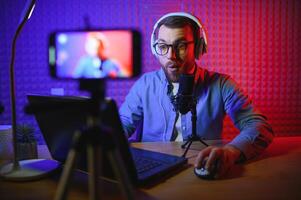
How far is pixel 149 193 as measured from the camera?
2.56 ft

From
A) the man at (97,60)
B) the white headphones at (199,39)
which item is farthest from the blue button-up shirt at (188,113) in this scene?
the man at (97,60)

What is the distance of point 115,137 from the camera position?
0.57 meters

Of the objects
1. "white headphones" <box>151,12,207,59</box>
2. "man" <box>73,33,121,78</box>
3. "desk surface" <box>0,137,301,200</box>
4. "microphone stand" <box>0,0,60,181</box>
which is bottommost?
"desk surface" <box>0,137,301,200</box>

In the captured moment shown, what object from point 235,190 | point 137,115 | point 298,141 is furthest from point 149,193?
point 137,115

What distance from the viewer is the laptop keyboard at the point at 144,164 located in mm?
916

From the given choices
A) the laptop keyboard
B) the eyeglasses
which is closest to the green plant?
the laptop keyboard

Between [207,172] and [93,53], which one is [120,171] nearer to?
[207,172]

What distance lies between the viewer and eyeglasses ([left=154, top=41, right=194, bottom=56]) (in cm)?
160

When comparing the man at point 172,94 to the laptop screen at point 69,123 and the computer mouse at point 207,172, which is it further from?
the laptop screen at point 69,123

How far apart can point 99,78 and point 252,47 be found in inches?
98.0

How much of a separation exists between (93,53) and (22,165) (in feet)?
1.52

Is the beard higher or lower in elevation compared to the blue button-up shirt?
higher

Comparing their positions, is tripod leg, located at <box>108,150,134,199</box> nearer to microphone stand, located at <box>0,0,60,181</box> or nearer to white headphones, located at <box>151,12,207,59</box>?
microphone stand, located at <box>0,0,60,181</box>

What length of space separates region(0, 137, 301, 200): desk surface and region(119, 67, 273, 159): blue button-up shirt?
0.53 metres
